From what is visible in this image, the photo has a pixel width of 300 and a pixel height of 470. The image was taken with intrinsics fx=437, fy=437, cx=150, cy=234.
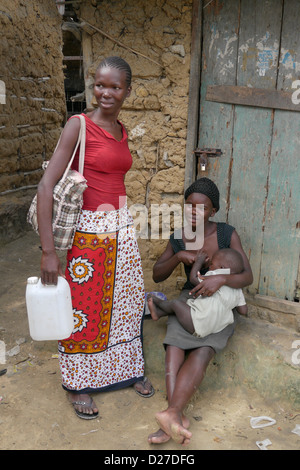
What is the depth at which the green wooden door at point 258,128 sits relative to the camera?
270 cm

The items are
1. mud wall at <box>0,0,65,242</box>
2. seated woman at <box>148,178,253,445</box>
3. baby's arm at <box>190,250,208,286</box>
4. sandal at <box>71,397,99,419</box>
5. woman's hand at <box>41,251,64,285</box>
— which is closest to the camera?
woman's hand at <box>41,251,64,285</box>

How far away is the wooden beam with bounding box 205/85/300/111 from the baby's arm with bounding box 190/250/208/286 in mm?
1038

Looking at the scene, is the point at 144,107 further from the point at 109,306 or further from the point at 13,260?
the point at 13,260

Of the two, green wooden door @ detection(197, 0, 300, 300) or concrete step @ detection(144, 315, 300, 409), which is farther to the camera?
green wooden door @ detection(197, 0, 300, 300)

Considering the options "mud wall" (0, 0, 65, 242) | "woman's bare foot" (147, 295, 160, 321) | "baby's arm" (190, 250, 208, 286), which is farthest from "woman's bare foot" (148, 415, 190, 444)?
"mud wall" (0, 0, 65, 242)

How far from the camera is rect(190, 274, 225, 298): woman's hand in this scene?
2.42 metres

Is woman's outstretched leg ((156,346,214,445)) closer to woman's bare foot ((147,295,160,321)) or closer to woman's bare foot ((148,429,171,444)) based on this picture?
woman's bare foot ((148,429,171,444))

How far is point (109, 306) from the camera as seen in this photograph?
2.37 meters

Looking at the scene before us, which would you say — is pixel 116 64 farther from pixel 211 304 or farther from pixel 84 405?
pixel 84 405

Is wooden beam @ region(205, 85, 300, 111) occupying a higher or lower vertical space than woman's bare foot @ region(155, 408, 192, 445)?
higher

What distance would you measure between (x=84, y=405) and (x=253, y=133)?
1.96 meters

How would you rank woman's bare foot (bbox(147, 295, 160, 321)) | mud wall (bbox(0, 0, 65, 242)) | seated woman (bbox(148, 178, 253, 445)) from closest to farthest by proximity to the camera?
seated woman (bbox(148, 178, 253, 445)) → woman's bare foot (bbox(147, 295, 160, 321)) → mud wall (bbox(0, 0, 65, 242))

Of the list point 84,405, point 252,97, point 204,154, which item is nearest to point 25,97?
point 204,154
